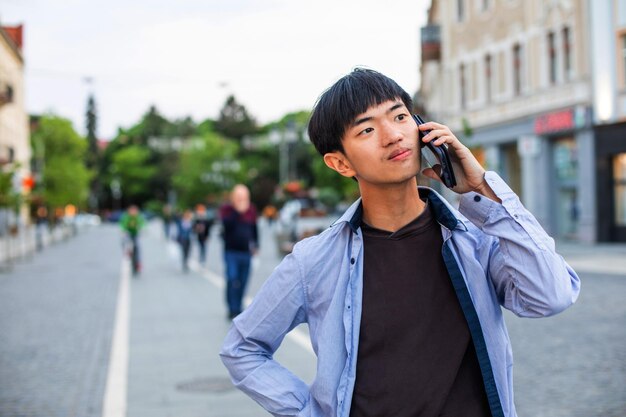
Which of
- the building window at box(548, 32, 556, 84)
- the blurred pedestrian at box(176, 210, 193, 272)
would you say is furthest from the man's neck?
the building window at box(548, 32, 556, 84)

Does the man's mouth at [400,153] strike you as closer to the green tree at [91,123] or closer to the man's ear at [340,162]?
the man's ear at [340,162]

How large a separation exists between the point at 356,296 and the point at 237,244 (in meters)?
9.43

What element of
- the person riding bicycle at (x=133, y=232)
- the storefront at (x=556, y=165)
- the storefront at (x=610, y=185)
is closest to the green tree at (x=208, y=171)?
the storefront at (x=556, y=165)

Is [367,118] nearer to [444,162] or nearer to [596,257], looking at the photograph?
[444,162]

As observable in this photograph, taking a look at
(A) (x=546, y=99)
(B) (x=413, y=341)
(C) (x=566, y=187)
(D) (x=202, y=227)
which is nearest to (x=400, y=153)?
(B) (x=413, y=341)

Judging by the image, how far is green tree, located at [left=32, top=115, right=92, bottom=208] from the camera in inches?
2618

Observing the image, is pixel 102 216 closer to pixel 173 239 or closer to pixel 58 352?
pixel 173 239

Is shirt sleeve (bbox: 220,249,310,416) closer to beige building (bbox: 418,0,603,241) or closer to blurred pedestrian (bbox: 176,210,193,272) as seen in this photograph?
blurred pedestrian (bbox: 176,210,193,272)

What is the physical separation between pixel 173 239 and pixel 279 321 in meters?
21.6

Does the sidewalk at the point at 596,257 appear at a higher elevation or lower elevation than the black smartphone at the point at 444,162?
lower

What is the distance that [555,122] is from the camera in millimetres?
27609

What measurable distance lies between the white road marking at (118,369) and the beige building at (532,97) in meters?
16.0

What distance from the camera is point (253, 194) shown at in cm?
9350

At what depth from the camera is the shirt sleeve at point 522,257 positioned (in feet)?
7.04
